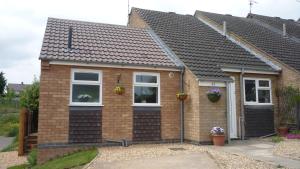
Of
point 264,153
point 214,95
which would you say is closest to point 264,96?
point 214,95

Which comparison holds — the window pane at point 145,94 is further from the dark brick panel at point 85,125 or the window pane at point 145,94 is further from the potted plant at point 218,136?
the potted plant at point 218,136

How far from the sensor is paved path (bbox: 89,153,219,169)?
798 cm

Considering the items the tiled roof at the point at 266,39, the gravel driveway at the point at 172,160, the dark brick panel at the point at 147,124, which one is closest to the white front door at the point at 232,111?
the dark brick panel at the point at 147,124

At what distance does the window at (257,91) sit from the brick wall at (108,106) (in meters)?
3.71

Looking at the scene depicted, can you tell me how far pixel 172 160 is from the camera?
28.7ft

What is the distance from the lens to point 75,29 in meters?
14.9

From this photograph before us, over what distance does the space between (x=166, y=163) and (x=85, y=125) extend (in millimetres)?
4332

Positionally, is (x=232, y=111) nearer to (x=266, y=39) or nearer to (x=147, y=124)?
(x=147, y=124)

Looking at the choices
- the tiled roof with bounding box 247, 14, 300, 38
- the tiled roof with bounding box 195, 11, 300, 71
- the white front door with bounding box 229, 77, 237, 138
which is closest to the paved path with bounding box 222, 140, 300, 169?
the white front door with bounding box 229, 77, 237, 138

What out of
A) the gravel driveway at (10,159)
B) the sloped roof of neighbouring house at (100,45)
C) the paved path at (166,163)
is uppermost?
the sloped roof of neighbouring house at (100,45)

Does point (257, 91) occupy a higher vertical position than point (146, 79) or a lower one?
lower

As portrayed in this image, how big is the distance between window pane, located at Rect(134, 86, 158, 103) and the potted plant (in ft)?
8.59

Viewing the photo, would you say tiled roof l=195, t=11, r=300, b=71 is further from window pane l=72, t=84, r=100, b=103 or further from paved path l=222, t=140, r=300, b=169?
window pane l=72, t=84, r=100, b=103

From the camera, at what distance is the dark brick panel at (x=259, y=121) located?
14461mm
